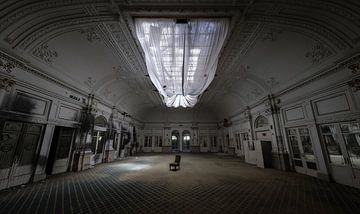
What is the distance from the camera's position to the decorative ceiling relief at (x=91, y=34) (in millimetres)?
5074

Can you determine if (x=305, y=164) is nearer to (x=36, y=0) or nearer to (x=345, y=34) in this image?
(x=345, y=34)

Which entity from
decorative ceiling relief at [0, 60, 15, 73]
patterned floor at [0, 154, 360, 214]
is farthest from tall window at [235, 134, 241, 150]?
decorative ceiling relief at [0, 60, 15, 73]

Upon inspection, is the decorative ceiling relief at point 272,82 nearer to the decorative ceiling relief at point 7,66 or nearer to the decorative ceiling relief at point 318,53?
the decorative ceiling relief at point 318,53

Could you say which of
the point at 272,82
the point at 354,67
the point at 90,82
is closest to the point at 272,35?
the point at 354,67

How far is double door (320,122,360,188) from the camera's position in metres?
4.54

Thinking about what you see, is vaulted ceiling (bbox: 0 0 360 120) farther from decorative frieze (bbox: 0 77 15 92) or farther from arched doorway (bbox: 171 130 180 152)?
arched doorway (bbox: 171 130 180 152)

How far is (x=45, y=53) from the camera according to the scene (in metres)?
5.21

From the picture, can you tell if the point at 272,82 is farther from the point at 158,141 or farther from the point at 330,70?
the point at 158,141

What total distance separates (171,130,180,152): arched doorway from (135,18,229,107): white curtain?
1382 cm

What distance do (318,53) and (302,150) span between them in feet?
14.6

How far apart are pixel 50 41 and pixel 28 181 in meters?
5.29

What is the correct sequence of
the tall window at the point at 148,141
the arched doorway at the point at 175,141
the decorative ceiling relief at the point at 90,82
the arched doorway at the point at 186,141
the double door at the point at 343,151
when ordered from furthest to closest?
the arched doorway at the point at 175,141
the arched doorway at the point at 186,141
the tall window at the point at 148,141
the decorative ceiling relief at the point at 90,82
the double door at the point at 343,151

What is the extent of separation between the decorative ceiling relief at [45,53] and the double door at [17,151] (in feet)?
8.39

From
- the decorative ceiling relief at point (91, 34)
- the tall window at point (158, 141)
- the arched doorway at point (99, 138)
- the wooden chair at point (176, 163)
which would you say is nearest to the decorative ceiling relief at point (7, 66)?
the decorative ceiling relief at point (91, 34)
